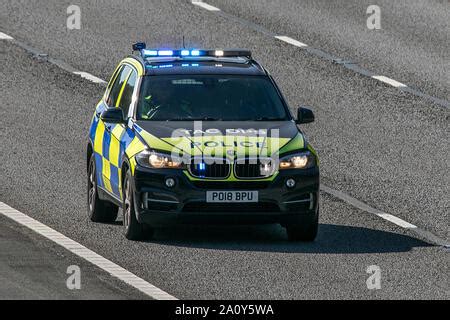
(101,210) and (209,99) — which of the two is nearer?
(209,99)

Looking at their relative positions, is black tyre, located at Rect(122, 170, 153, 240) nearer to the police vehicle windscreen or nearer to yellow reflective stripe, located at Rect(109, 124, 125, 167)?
yellow reflective stripe, located at Rect(109, 124, 125, 167)

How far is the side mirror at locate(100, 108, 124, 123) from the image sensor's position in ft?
56.6

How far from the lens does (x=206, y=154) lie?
16375mm

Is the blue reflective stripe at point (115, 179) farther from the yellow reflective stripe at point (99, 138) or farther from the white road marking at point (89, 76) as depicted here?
the white road marking at point (89, 76)

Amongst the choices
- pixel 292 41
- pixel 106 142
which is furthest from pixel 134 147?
pixel 292 41

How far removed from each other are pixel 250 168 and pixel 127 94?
7.29 ft

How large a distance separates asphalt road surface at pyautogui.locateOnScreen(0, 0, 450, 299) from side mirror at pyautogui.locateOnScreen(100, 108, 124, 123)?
1131mm

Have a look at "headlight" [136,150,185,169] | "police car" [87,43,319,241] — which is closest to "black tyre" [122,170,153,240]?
"police car" [87,43,319,241]

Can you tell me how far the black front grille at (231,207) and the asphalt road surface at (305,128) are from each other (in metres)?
0.37

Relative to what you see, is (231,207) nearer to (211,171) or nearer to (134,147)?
(211,171)

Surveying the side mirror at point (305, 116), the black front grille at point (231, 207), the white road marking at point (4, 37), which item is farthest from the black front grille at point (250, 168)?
the white road marking at point (4, 37)

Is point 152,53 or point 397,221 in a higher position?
point 152,53

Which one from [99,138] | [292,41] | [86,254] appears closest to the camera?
[86,254]

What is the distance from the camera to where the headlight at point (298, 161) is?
650 inches
